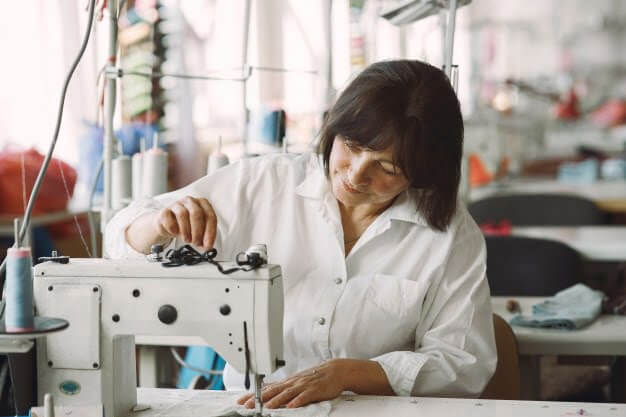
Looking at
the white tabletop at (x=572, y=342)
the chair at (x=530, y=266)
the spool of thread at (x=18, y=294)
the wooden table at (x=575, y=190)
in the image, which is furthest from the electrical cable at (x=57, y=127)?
the wooden table at (x=575, y=190)

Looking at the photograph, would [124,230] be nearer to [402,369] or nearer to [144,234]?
[144,234]

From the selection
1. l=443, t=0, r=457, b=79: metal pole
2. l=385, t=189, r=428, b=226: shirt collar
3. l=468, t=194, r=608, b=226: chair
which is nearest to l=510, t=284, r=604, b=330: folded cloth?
l=385, t=189, r=428, b=226: shirt collar

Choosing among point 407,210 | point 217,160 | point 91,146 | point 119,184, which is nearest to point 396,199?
point 407,210

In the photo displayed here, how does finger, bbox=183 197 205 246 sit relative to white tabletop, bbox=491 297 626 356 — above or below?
above

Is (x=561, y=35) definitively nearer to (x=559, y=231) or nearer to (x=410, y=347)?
(x=559, y=231)

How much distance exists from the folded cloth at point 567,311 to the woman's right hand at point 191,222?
949 millimetres

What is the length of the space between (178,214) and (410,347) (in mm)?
585

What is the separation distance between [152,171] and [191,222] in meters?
0.84

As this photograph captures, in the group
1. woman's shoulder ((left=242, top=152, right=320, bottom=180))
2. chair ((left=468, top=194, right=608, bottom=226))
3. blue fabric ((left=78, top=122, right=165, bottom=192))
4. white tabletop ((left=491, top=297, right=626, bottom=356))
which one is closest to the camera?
woman's shoulder ((left=242, top=152, right=320, bottom=180))

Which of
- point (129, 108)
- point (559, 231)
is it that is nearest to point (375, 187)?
point (559, 231)

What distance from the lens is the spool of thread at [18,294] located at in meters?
1.12

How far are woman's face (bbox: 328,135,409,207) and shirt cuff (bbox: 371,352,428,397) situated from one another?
294 millimetres

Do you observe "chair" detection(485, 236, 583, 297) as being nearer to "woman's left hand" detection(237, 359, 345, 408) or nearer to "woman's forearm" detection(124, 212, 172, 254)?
"woman's left hand" detection(237, 359, 345, 408)

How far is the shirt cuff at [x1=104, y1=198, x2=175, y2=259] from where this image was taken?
1478mm
